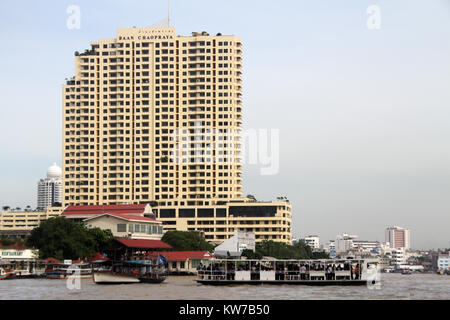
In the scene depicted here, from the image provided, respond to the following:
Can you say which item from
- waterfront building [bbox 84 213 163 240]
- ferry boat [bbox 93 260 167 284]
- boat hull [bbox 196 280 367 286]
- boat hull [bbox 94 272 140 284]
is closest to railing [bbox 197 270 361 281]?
boat hull [bbox 196 280 367 286]

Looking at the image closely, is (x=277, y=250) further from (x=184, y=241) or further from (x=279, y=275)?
(x=279, y=275)

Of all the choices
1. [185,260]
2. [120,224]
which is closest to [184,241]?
[185,260]

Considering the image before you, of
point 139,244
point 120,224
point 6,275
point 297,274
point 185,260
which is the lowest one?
point 6,275

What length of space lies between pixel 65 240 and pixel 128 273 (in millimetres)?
36636

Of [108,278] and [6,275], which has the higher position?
[108,278]

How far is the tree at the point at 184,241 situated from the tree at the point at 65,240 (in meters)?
34.6

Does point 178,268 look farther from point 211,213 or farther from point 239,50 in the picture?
point 239,50

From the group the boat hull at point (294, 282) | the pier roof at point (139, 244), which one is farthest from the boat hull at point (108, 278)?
the pier roof at point (139, 244)

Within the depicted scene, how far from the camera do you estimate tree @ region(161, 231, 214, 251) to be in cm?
15800

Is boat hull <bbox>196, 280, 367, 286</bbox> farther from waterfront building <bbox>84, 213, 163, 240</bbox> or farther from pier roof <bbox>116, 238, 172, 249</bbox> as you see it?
waterfront building <bbox>84, 213, 163, 240</bbox>

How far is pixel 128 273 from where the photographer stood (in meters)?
84.0

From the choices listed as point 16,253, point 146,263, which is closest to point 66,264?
point 16,253

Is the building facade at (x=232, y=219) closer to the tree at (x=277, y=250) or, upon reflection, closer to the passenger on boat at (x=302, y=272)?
the tree at (x=277, y=250)

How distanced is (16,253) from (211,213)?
77.4 meters
